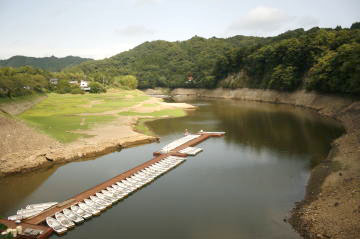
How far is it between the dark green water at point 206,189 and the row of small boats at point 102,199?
0.62 metres

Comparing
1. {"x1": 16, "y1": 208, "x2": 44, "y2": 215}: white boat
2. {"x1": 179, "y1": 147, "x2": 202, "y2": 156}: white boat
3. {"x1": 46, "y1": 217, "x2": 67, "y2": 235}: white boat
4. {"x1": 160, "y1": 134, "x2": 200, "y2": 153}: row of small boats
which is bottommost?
{"x1": 46, "y1": 217, "x2": 67, "y2": 235}: white boat

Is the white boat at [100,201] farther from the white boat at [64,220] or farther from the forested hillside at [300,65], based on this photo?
the forested hillside at [300,65]

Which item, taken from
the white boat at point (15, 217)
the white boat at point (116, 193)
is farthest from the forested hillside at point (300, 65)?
the white boat at point (15, 217)

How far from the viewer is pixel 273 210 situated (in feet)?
72.0

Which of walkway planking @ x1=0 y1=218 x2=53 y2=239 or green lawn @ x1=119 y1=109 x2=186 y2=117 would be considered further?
green lawn @ x1=119 y1=109 x2=186 y2=117

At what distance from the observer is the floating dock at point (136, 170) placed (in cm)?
2055

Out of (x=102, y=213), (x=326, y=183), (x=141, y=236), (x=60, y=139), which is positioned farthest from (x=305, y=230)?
(x=60, y=139)

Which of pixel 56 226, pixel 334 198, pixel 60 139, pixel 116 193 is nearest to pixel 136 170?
pixel 116 193

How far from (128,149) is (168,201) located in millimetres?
17996

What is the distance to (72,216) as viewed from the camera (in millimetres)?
21734

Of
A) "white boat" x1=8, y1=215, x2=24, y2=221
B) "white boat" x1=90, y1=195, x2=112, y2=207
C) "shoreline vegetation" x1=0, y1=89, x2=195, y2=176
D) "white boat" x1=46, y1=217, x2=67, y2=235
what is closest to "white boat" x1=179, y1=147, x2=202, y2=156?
"shoreline vegetation" x1=0, y1=89, x2=195, y2=176

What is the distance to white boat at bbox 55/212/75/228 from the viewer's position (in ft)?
67.8

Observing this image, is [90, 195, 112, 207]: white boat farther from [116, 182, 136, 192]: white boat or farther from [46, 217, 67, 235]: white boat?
[46, 217, 67, 235]: white boat

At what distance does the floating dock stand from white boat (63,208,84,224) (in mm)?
534
